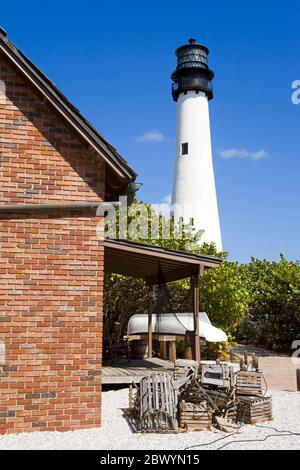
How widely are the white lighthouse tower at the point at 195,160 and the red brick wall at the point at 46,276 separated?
2541 centimetres

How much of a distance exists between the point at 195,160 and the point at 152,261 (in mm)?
23189

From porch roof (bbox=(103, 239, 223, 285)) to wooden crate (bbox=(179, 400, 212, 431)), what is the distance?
15.0ft

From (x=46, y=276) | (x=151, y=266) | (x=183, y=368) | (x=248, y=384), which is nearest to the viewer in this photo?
(x=46, y=276)

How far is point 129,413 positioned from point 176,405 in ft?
3.91

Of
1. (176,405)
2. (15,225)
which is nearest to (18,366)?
(15,225)

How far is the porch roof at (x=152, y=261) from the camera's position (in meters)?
11.5

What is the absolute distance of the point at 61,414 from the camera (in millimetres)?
7238

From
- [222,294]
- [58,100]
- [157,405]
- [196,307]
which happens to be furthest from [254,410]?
[222,294]

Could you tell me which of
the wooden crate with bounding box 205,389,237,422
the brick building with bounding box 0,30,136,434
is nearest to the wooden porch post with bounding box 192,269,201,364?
the wooden crate with bounding box 205,389,237,422

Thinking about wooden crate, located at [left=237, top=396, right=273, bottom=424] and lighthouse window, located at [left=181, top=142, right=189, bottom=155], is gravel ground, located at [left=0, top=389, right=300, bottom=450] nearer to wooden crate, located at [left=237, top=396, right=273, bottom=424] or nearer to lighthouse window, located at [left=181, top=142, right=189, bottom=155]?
wooden crate, located at [left=237, top=396, right=273, bottom=424]

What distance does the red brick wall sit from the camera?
720 cm

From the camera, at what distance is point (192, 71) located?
1511 inches

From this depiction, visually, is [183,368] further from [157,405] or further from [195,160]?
[195,160]

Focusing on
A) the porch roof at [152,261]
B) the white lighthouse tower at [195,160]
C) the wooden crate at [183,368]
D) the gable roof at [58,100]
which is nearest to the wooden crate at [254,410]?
the wooden crate at [183,368]
